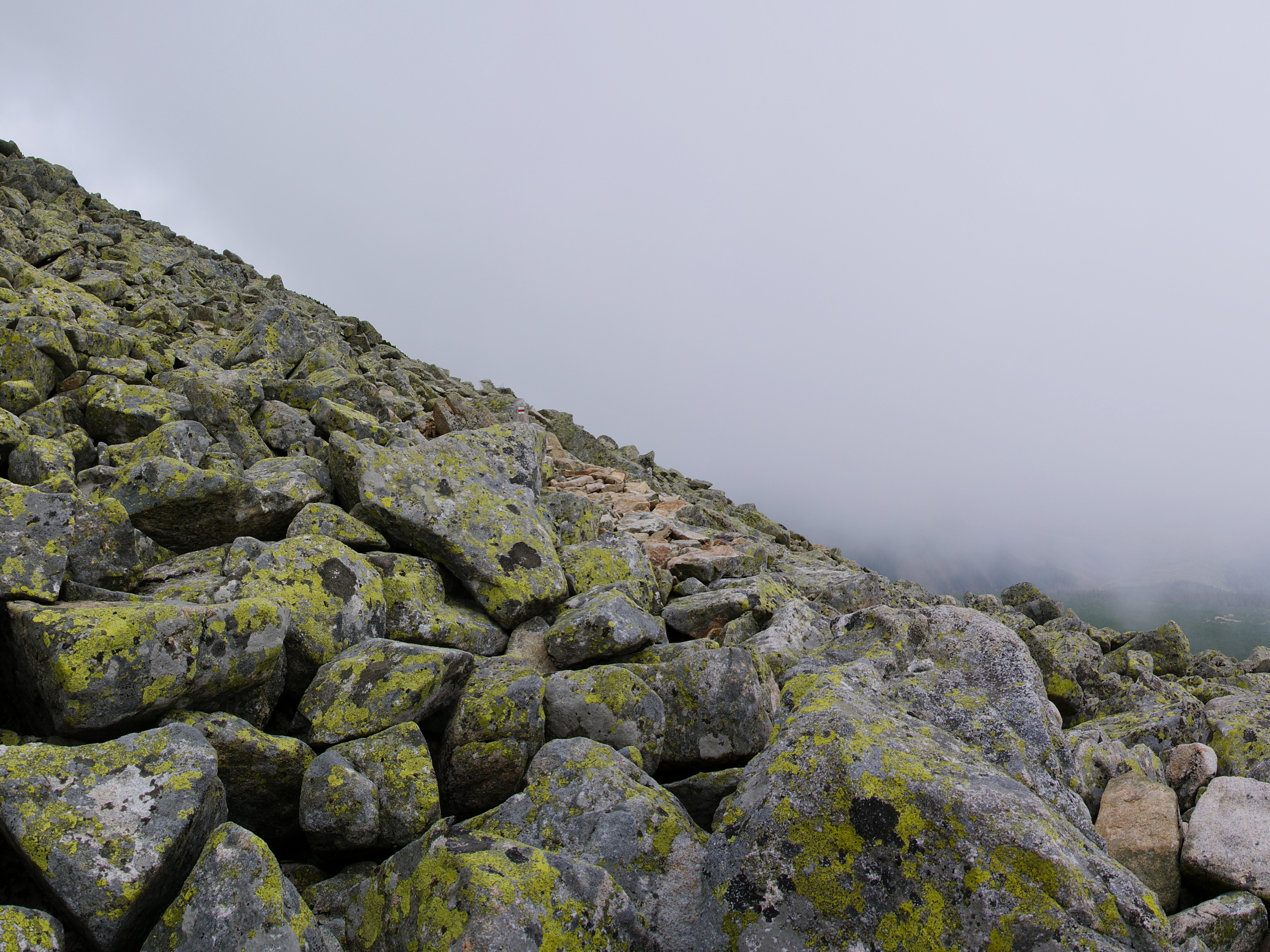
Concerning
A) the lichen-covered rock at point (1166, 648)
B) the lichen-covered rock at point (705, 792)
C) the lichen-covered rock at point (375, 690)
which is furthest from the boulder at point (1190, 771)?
the lichen-covered rock at point (1166, 648)

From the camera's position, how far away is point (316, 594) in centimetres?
836

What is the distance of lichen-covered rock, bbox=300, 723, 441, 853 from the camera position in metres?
5.90

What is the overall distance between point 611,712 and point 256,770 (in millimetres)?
3635

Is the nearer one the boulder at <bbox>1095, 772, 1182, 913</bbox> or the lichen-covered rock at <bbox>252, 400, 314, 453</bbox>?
the boulder at <bbox>1095, 772, 1182, 913</bbox>

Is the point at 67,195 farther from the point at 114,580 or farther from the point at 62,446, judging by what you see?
the point at 114,580

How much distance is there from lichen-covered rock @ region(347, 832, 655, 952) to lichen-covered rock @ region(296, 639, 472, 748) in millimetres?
1864

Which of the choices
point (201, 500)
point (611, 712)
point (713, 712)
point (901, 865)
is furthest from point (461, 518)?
point (901, 865)

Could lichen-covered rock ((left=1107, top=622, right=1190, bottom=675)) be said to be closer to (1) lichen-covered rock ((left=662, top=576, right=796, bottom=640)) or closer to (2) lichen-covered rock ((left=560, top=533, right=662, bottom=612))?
(1) lichen-covered rock ((left=662, top=576, right=796, bottom=640))

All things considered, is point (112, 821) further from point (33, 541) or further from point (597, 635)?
point (597, 635)

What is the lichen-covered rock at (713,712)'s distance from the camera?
7895 millimetres

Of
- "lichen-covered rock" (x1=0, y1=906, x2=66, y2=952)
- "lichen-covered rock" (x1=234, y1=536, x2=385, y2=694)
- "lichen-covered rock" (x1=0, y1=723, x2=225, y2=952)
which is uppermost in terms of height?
"lichen-covered rock" (x1=234, y1=536, x2=385, y2=694)

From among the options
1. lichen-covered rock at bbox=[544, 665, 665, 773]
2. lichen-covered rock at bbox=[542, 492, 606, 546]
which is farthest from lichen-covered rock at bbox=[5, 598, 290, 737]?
lichen-covered rock at bbox=[542, 492, 606, 546]

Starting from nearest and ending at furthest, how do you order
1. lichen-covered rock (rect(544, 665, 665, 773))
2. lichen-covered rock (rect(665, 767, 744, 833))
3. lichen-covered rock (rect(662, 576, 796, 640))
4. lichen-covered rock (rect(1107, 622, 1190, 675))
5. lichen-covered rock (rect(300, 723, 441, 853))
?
lichen-covered rock (rect(300, 723, 441, 853)) < lichen-covered rock (rect(665, 767, 744, 833)) < lichen-covered rock (rect(544, 665, 665, 773)) < lichen-covered rock (rect(662, 576, 796, 640)) < lichen-covered rock (rect(1107, 622, 1190, 675))

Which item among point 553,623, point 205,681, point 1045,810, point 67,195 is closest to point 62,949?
point 205,681
